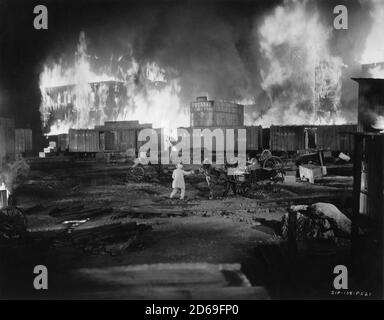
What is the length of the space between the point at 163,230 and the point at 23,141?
12.9 ft

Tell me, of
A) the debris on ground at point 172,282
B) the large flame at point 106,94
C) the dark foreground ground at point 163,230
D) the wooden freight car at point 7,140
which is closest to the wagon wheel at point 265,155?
the dark foreground ground at point 163,230

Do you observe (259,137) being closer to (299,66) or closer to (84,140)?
(299,66)

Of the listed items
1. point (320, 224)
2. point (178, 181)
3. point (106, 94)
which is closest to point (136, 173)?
point (178, 181)

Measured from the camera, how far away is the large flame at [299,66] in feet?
23.4

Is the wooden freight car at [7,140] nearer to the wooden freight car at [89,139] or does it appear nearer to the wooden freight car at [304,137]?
the wooden freight car at [89,139]

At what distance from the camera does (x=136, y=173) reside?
24.4 ft

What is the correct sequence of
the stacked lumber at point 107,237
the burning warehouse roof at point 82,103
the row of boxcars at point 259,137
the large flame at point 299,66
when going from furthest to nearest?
the burning warehouse roof at point 82,103
the row of boxcars at point 259,137
the large flame at point 299,66
the stacked lumber at point 107,237

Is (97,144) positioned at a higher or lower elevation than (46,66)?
lower

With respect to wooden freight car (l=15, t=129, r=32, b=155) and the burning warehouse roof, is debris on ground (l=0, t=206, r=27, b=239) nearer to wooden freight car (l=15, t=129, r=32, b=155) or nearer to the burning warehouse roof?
wooden freight car (l=15, t=129, r=32, b=155)

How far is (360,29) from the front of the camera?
22.5 feet

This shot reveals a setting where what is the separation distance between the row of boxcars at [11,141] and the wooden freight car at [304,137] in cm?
564

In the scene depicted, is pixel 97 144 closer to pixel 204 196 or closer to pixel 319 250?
pixel 204 196
